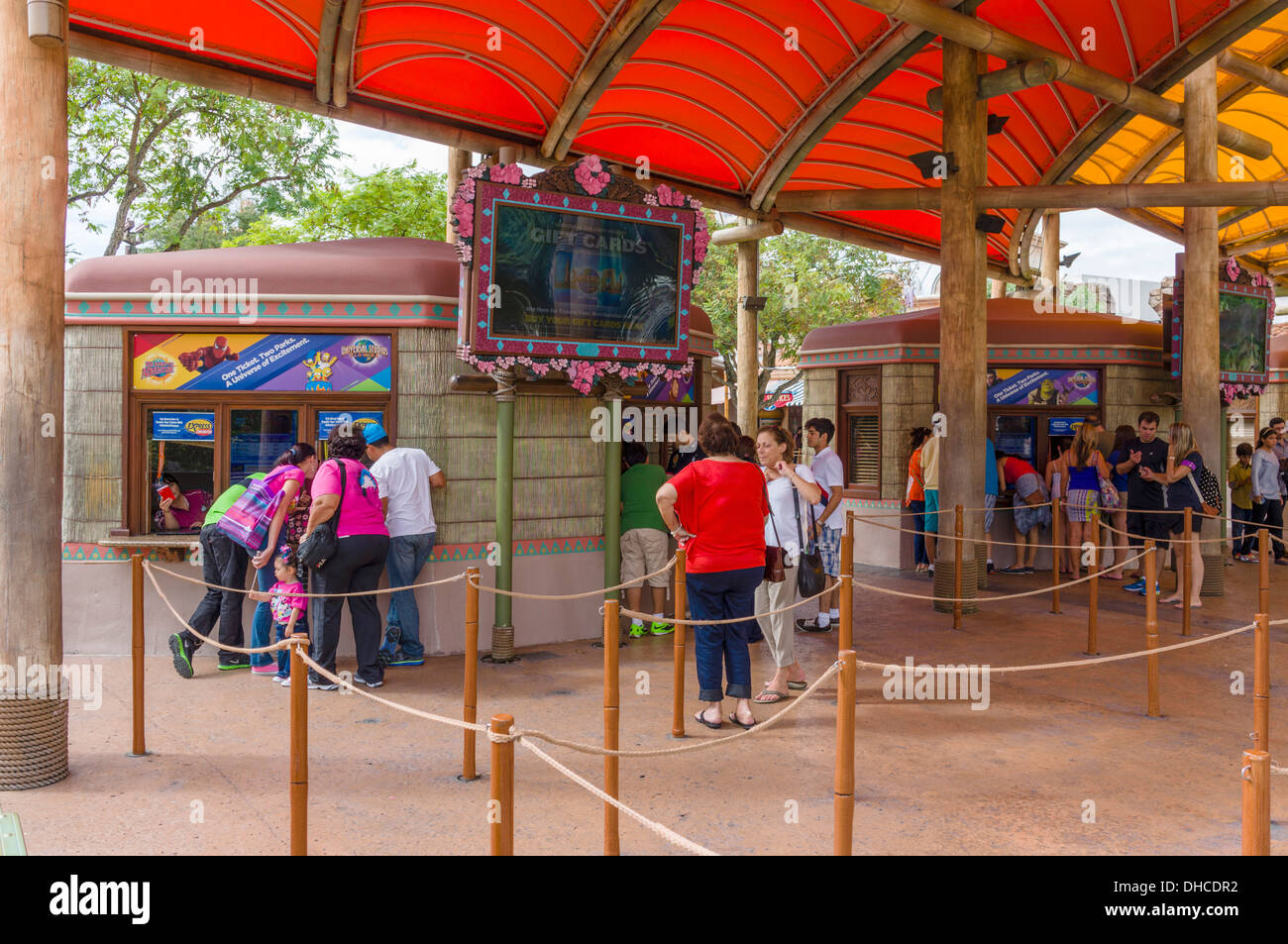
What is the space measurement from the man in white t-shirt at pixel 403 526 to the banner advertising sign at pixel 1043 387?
813cm

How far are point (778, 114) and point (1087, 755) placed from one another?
29.3ft

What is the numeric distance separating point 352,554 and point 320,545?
9.2 inches

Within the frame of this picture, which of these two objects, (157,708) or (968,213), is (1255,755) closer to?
(157,708)

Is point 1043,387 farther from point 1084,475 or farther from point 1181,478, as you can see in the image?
point 1181,478

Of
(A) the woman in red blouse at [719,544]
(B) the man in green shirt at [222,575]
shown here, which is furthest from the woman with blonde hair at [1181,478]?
(B) the man in green shirt at [222,575]

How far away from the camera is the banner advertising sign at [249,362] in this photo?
7793 mm

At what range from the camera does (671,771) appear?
17.1 feet

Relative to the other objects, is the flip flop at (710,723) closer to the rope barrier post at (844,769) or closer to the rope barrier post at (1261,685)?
the rope barrier post at (844,769)

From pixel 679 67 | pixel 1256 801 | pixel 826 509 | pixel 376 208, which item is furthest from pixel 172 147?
pixel 1256 801

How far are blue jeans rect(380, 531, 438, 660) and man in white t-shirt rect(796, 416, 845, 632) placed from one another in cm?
307

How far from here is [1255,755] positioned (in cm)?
303

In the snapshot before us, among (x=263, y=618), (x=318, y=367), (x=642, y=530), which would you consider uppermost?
(x=318, y=367)
